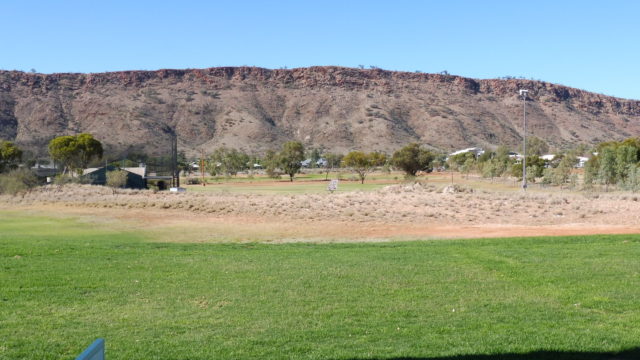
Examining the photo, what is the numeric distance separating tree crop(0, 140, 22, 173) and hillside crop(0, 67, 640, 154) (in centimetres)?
3503

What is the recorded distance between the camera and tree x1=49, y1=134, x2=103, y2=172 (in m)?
72.2

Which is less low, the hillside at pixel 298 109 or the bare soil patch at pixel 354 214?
the hillside at pixel 298 109

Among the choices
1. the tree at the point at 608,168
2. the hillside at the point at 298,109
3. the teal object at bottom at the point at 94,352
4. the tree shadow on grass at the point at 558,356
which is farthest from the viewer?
the hillside at the point at 298,109

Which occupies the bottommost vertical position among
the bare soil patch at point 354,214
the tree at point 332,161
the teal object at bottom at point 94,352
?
the bare soil patch at point 354,214

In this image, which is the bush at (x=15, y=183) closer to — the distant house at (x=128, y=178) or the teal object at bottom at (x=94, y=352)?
the distant house at (x=128, y=178)

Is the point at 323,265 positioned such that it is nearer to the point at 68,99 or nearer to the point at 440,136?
the point at 440,136

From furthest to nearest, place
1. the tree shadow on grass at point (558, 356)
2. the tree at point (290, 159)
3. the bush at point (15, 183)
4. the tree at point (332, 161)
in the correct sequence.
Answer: the tree at point (332, 161) → the tree at point (290, 159) → the bush at point (15, 183) → the tree shadow on grass at point (558, 356)

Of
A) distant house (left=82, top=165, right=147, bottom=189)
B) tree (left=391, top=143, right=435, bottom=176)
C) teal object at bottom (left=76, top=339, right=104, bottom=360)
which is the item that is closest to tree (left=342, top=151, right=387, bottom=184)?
tree (left=391, top=143, right=435, bottom=176)

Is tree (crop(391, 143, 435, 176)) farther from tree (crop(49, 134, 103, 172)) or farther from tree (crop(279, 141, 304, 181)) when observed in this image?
tree (crop(49, 134, 103, 172))

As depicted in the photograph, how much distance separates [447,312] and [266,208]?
30253mm

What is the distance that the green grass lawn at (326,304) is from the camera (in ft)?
24.6

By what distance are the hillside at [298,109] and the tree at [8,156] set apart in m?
35.0

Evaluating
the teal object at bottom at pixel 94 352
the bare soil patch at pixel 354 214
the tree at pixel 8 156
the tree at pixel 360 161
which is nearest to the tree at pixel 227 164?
the tree at pixel 360 161

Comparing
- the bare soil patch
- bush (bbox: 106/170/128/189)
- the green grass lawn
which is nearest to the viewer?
the green grass lawn
